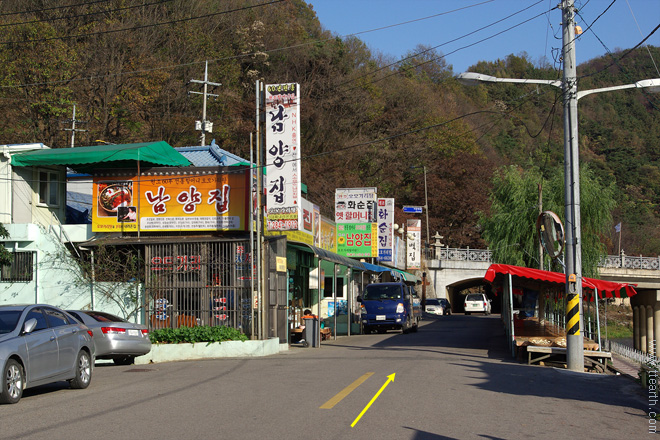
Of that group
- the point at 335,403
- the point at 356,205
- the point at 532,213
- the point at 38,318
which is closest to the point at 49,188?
the point at 38,318

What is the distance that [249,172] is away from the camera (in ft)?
64.8

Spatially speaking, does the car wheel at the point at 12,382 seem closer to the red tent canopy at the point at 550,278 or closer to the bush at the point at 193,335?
the bush at the point at 193,335

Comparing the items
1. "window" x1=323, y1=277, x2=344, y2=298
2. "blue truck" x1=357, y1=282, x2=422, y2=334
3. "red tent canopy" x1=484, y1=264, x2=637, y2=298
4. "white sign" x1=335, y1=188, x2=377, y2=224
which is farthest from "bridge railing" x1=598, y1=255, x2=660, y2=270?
"red tent canopy" x1=484, y1=264, x2=637, y2=298

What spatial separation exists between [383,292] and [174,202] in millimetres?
11074

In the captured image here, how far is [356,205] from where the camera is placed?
33.8 meters

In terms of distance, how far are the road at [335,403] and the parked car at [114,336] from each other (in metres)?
0.44

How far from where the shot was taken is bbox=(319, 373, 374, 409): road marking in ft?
31.1

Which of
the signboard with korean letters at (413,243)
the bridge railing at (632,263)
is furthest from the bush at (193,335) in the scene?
the bridge railing at (632,263)

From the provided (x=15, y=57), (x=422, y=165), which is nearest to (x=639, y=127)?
(x=422, y=165)

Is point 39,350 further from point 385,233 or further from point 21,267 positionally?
point 385,233

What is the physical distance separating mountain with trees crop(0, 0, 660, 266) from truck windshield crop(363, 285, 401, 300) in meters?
6.22

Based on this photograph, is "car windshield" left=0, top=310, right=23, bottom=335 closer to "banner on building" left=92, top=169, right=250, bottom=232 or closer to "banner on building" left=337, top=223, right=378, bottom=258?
"banner on building" left=92, top=169, right=250, bottom=232

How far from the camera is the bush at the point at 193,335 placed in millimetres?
17922

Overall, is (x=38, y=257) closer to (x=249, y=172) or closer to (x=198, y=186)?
(x=198, y=186)
